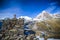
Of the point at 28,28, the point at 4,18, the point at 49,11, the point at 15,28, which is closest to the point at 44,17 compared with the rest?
the point at 49,11

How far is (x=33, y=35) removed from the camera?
3.12 meters

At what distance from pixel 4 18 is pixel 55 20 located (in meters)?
1.07

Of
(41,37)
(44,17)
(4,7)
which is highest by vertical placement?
(4,7)

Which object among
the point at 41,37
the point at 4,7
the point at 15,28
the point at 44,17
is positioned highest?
the point at 4,7

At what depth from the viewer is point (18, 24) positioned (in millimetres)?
3176

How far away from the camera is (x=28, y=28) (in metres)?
3.16

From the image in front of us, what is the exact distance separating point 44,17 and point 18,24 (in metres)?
0.56


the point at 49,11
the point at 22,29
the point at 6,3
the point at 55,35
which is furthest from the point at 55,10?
the point at 6,3

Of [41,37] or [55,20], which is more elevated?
[55,20]

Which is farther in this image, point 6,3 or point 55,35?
point 6,3

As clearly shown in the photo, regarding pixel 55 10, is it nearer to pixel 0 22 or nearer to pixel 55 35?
pixel 55 35

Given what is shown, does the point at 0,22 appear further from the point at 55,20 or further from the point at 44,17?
the point at 55,20

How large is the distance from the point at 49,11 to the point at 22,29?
0.67m

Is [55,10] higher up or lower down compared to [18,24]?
higher up
